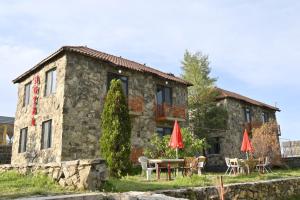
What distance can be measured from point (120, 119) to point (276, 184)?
712cm

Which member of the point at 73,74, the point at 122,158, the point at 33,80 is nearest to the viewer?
the point at 122,158

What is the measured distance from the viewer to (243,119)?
28.6 metres

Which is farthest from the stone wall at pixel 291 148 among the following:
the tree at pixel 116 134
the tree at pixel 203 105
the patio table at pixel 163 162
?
the patio table at pixel 163 162

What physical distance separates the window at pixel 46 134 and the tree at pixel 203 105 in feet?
39.1

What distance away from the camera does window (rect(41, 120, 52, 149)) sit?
1700 centimetres

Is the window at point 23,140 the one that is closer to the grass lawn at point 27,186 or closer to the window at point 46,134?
the window at point 46,134

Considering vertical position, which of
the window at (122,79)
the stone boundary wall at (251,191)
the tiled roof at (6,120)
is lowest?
the stone boundary wall at (251,191)

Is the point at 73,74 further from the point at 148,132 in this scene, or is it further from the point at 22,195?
the point at 22,195

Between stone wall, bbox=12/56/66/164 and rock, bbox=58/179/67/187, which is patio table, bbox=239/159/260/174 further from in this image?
rock, bbox=58/179/67/187

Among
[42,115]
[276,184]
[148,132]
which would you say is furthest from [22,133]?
[276,184]

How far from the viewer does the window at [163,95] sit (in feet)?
70.1

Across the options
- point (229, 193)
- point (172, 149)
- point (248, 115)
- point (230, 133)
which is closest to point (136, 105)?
point (172, 149)

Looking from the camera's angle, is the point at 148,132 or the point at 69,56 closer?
the point at 69,56

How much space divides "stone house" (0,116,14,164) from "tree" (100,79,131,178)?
10342mm
